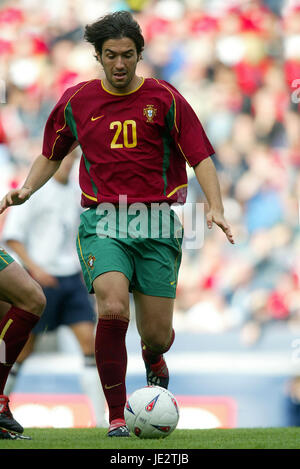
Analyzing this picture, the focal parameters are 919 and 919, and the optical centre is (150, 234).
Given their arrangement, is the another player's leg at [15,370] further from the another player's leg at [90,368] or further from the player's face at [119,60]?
the player's face at [119,60]

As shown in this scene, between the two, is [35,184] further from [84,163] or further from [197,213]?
[197,213]

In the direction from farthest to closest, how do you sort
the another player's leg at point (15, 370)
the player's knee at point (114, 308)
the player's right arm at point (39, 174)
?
1. the another player's leg at point (15, 370)
2. the player's right arm at point (39, 174)
3. the player's knee at point (114, 308)

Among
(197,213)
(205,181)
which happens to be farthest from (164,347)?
(197,213)

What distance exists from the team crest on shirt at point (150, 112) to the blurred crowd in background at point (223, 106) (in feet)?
13.4

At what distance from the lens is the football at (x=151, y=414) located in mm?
4449

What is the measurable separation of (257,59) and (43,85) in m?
2.24

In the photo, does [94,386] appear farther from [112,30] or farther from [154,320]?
[112,30]

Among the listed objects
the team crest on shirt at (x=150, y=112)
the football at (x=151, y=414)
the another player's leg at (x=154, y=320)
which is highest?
the team crest on shirt at (x=150, y=112)

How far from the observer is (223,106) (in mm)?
9164

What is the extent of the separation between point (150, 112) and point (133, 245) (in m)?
0.69

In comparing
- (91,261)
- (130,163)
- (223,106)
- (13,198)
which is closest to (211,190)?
(130,163)

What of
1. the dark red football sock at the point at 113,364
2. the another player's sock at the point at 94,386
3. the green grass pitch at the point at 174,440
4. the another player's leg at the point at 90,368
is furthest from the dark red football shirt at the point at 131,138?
the another player's sock at the point at 94,386

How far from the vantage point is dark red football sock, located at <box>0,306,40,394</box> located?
448 cm

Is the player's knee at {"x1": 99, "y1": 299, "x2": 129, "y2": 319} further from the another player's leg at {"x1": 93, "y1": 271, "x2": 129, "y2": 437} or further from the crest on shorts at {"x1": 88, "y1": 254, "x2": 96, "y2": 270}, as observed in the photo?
the crest on shorts at {"x1": 88, "y1": 254, "x2": 96, "y2": 270}
